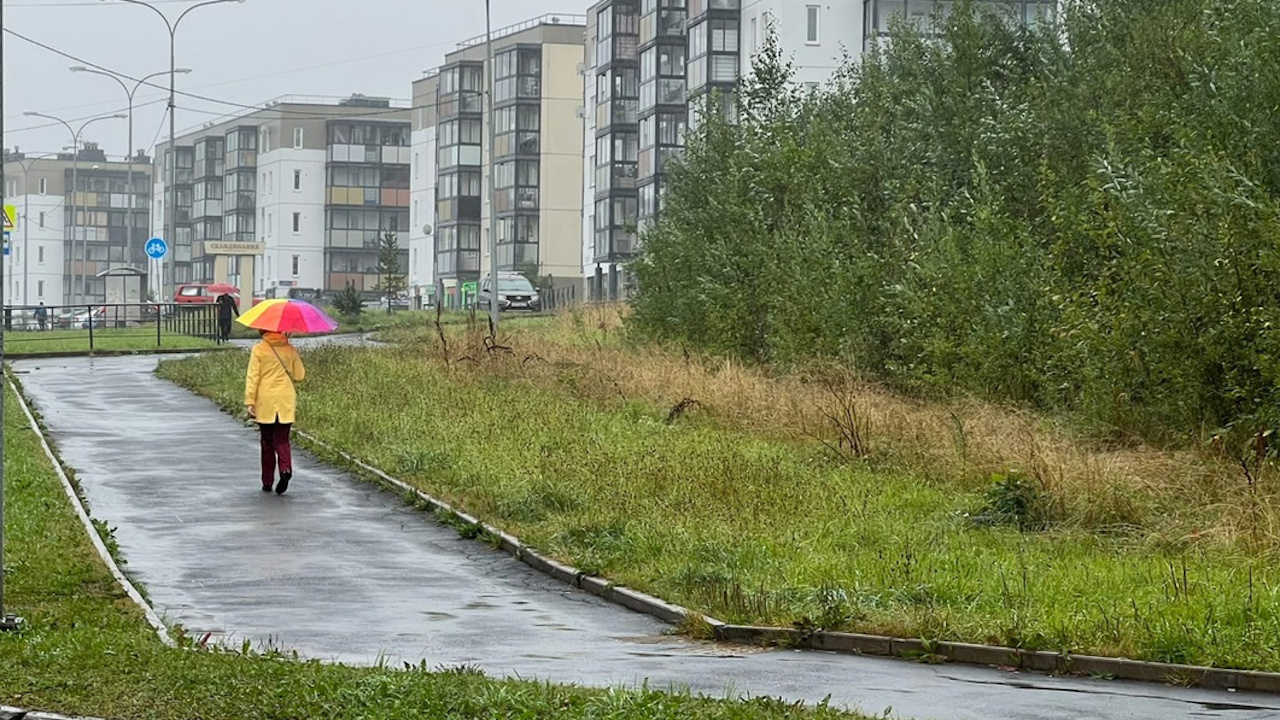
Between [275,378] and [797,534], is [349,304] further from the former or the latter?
[797,534]

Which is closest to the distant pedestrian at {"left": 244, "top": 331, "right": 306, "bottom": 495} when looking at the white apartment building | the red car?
the red car

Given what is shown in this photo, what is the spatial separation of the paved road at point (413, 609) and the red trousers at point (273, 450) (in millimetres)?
210

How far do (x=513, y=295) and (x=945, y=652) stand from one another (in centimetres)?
7222

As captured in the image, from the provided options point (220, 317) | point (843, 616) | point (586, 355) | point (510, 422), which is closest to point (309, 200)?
point (220, 317)

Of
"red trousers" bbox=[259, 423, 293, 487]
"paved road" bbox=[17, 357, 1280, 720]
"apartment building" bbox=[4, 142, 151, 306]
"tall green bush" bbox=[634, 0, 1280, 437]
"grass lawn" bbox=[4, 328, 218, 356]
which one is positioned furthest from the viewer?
"apartment building" bbox=[4, 142, 151, 306]

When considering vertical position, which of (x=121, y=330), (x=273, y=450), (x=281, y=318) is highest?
(x=281, y=318)

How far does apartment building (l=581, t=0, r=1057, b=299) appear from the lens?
79125mm

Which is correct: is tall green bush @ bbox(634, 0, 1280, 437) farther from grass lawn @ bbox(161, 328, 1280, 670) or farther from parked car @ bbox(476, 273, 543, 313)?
parked car @ bbox(476, 273, 543, 313)

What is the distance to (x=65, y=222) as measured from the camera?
555ft

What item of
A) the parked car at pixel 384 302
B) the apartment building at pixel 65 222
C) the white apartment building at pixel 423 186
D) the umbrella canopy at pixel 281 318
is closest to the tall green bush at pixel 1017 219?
the umbrella canopy at pixel 281 318

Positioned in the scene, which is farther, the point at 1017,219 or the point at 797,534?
the point at 1017,219

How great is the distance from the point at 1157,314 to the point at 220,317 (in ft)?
129

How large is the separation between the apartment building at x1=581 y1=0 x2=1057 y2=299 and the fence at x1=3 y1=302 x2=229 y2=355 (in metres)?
13.0

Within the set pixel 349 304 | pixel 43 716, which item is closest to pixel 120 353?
pixel 349 304
